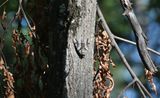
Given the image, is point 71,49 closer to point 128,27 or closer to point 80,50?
point 80,50

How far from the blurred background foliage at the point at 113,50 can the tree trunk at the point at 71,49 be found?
116 mm

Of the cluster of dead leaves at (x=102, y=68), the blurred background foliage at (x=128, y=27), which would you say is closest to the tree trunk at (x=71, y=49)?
the cluster of dead leaves at (x=102, y=68)

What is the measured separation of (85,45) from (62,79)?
151 millimetres

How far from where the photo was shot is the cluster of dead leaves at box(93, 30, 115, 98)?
8.64 feet

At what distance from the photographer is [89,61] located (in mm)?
2441

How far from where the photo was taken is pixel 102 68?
2676 millimetres

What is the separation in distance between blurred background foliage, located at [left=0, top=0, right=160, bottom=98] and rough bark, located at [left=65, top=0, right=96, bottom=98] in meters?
0.19

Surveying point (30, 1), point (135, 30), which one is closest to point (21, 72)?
point (30, 1)

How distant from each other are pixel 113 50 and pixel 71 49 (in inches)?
242

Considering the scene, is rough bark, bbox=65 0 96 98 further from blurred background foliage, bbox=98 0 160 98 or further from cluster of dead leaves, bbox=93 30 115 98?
blurred background foliage, bbox=98 0 160 98

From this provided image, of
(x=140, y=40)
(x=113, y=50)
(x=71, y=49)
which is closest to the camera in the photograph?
(x=71, y=49)

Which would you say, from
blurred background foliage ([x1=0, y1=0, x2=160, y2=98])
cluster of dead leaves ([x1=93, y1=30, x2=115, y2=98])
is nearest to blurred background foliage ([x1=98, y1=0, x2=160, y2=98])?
blurred background foliage ([x1=0, y1=0, x2=160, y2=98])

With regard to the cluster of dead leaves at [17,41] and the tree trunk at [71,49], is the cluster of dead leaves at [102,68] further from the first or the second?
the cluster of dead leaves at [17,41]

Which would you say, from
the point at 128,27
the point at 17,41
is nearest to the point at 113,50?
the point at 128,27
